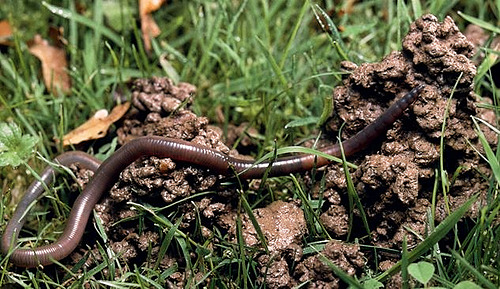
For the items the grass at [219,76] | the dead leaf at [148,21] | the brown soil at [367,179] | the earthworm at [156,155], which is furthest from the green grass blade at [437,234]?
the dead leaf at [148,21]

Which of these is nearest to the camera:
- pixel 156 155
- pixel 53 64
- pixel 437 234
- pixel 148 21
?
pixel 437 234

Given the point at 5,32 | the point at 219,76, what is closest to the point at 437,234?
the point at 219,76

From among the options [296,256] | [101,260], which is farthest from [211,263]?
[101,260]

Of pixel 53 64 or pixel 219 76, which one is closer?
pixel 219 76

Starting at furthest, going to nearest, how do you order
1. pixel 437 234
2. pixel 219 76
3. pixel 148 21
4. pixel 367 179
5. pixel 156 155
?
pixel 148 21 → pixel 219 76 → pixel 156 155 → pixel 367 179 → pixel 437 234

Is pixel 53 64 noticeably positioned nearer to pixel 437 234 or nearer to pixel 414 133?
pixel 414 133

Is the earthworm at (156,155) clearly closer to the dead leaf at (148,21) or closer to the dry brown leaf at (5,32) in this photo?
the dead leaf at (148,21)

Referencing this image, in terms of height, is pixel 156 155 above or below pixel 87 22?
below
